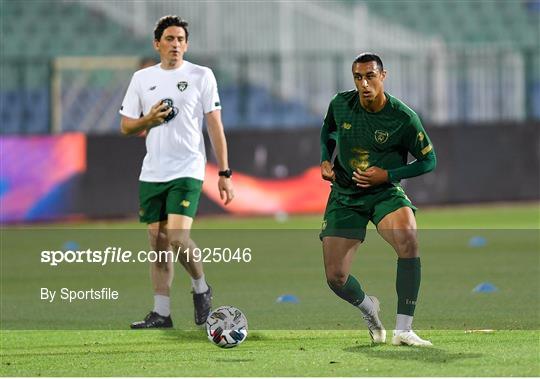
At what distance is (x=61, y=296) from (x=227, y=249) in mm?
4725

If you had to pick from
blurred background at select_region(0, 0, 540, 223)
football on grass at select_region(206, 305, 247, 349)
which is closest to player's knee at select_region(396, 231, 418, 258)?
football on grass at select_region(206, 305, 247, 349)

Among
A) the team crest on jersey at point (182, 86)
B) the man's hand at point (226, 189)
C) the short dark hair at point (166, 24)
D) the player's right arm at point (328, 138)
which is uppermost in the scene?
the short dark hair at point (166, 24)

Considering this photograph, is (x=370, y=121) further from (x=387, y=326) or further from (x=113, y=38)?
(x=113, y=38)

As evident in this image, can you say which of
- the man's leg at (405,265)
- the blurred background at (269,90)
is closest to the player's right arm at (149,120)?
the man's leg at (405,265)

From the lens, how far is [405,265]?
27.4 feet

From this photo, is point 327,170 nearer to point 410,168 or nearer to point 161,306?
point 410,168

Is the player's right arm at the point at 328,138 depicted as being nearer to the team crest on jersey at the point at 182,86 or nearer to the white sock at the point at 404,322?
the white sock at the point at 404,322

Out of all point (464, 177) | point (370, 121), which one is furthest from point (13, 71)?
point (370, 121)

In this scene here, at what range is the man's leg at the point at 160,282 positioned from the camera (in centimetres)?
969

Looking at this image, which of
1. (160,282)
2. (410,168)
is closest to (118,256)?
(160,282)

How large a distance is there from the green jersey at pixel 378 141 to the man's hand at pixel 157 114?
1.38m

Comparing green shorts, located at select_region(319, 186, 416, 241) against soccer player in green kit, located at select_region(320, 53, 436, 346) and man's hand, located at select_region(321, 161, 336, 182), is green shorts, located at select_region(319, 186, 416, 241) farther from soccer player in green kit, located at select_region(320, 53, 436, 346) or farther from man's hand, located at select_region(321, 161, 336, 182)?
man's hand, located at select_region(321, 161, 336, 182)

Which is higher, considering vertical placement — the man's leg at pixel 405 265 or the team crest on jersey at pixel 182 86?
the team crest on jersey at pixel 182 86

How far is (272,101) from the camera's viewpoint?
23906mm
